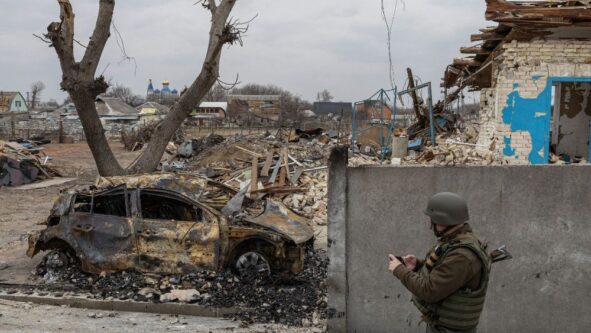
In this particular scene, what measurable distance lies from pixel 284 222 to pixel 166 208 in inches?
75.9

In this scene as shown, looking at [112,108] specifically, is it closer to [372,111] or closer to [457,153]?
[372,111]

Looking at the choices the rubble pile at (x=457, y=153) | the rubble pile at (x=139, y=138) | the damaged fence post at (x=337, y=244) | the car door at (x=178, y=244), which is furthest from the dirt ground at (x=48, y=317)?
the rubble pile at (x=139, y=138)

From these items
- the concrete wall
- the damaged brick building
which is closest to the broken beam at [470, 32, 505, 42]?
the damaged brick building

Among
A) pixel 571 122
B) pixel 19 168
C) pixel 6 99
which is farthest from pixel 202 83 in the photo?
pixel 6 99

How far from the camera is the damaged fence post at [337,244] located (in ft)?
17.5

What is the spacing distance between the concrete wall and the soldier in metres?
2.14

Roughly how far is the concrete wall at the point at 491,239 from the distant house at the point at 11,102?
7683 cm

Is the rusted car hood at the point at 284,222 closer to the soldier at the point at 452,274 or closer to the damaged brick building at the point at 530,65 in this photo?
the soldier at the point at 452,274

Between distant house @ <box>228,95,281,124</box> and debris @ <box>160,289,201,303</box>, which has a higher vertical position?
distant house @ <box>228,95,281,124</box>

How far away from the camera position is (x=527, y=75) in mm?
11984

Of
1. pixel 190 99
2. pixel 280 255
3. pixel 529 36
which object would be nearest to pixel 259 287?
pixel 280 255

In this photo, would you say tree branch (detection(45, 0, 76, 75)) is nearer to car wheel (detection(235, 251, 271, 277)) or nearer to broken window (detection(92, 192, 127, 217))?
broken window (detection(92, 192, 127, 217))

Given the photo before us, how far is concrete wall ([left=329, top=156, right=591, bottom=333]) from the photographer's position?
→ 17.2 feet

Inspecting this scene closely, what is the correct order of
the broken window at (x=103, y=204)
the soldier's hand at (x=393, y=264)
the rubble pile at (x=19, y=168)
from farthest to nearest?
the rubble pile at (x=19, y=168)
the broken window at (x=103, y=204)
the soldier's hand at (x=393, y=264)
